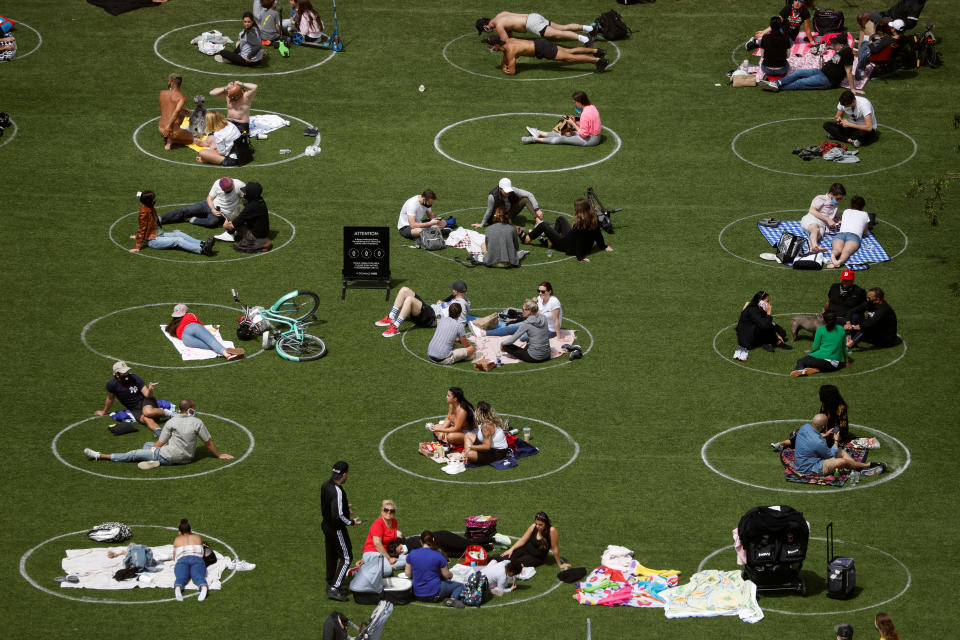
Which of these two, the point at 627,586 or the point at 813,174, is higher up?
the point at 813,174

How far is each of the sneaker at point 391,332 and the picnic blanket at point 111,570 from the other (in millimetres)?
8442

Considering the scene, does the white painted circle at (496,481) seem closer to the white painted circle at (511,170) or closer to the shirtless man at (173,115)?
the white painted circle at (511,170)

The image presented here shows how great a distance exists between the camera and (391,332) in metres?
31.0

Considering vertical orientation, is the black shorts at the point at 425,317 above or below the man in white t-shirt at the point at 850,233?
below

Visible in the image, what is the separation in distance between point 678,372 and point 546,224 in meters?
6.35

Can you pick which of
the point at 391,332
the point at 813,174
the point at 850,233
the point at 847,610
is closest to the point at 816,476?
the point at 847,610

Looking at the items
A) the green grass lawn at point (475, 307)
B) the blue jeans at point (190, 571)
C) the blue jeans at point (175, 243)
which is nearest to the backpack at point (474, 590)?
the green grass lawn at point (475, 307)

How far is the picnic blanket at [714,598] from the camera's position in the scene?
22.2 m

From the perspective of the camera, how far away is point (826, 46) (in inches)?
1674

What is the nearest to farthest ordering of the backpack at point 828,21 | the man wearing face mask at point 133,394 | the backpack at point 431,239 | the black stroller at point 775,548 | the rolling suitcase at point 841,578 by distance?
the rolling suitcase at point 841,578 → the black stroller at point 775,548 → the man wearing face mask at point 133,394 → the backpack at point 431,239 → the backpack at point 828,21

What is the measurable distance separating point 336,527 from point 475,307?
10269 mm

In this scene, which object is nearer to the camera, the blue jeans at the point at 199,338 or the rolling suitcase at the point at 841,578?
the rolling suitcase at the point at 841,578

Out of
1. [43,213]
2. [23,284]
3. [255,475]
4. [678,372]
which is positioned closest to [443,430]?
[255,475]

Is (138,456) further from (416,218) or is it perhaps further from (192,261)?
(416,218)
